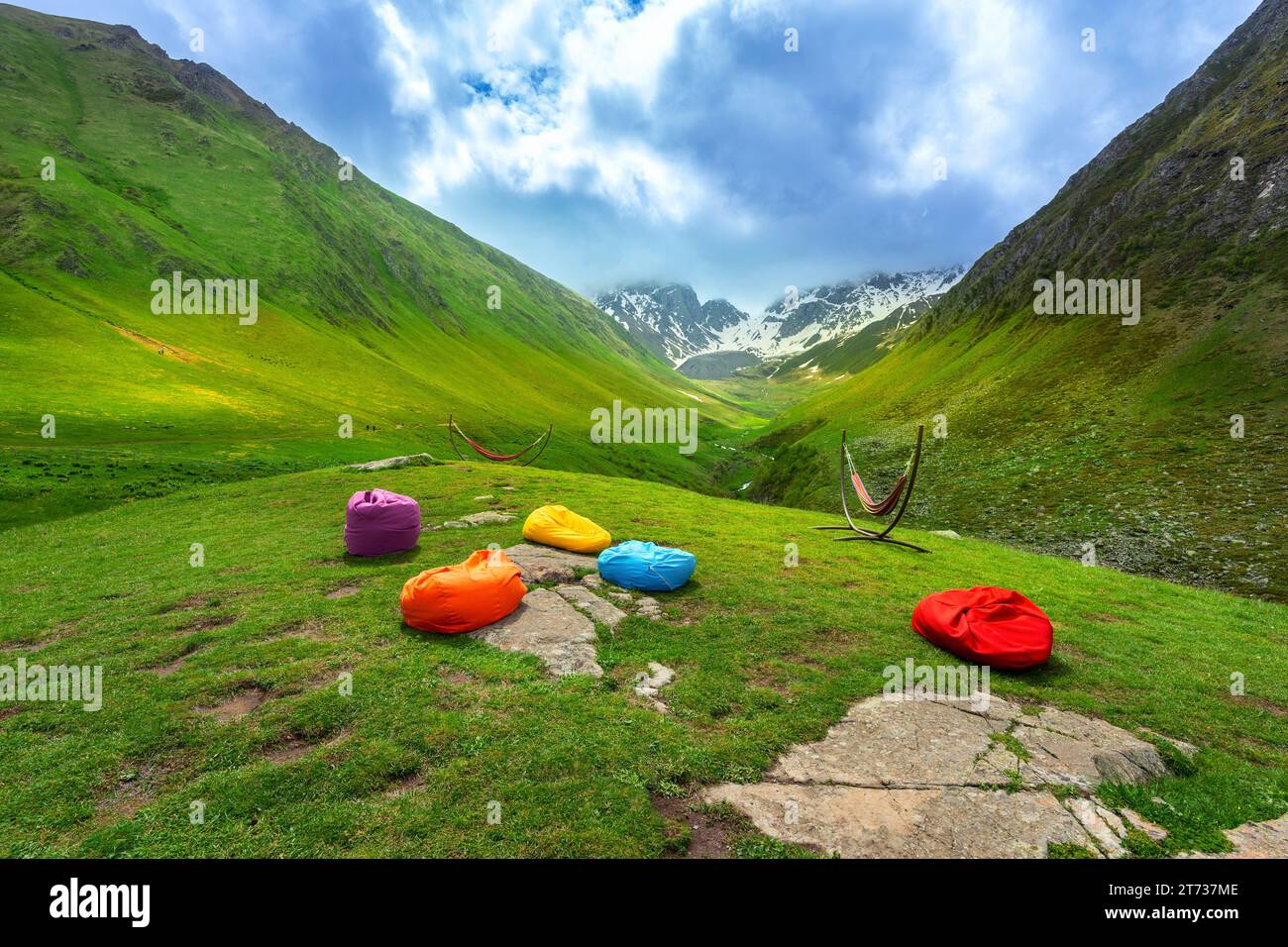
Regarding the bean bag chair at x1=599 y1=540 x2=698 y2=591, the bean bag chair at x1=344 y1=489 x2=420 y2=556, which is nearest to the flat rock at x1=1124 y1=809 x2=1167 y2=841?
the bean bag chair at x1=599 y1=540 x2=698 y2=591

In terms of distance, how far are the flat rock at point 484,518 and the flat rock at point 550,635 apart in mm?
11085

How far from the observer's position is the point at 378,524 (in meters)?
19.3

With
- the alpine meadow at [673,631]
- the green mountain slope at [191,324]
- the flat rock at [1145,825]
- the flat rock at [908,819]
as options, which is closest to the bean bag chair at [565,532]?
the alpine meadow at [673,631]

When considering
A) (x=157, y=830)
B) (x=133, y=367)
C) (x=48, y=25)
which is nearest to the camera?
(x=157, y=830)

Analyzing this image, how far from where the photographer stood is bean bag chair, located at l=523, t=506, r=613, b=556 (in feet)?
63.6

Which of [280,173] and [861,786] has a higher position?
[280,173]

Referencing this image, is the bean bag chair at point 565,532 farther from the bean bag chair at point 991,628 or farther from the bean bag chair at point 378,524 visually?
the bean bag chair at point 991,628

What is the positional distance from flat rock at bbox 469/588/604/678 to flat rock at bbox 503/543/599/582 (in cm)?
165

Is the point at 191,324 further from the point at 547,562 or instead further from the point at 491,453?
the point at 547,562

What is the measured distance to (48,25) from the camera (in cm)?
19162
